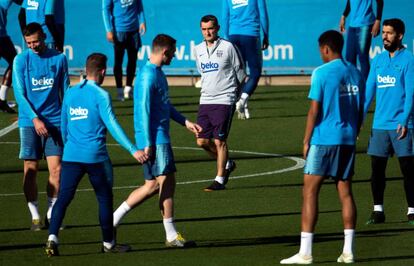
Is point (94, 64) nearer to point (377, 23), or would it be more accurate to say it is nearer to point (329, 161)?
point (329, 161)

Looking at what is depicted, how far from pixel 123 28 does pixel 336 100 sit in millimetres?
15967

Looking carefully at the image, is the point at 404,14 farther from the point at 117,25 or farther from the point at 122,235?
the point at 122,235

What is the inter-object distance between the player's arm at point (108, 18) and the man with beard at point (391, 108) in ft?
43.1

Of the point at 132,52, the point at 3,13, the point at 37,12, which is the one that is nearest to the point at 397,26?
the point at 3,13

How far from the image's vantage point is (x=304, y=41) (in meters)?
30.8

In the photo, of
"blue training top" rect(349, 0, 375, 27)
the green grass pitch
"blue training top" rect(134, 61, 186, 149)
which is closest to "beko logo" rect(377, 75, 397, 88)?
the green grass pitch

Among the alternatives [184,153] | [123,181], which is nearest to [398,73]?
[123,181]

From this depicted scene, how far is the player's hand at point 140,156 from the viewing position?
42.1 ft

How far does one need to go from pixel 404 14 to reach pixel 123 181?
13.6m

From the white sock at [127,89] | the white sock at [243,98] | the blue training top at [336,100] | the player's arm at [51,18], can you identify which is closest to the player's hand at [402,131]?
the blue training top at [336,100]

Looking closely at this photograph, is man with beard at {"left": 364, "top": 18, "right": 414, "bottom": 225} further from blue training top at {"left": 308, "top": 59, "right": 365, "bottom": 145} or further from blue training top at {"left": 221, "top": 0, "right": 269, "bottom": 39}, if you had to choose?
blue training top at {"left": 221, "top": 0, "right": 269, "bottom": 39}

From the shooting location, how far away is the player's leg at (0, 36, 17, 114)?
25438 mm

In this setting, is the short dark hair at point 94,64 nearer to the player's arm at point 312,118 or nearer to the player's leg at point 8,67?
the player's arm at point 312,118

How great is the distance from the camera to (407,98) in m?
14.6
